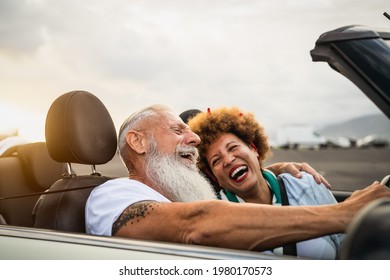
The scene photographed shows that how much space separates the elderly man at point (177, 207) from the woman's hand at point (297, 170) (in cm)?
62

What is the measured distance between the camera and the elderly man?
1832 mm

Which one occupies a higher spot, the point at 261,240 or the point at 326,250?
the point at 261,240

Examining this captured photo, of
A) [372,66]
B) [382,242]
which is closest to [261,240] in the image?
[382,242]

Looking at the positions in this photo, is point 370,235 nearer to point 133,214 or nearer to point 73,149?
point 133,214

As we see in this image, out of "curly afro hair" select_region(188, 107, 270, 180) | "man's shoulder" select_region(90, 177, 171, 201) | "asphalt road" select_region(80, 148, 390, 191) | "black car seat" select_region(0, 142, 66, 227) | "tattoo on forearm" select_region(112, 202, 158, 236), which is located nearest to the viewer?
"tattoo on forearm" select_region(112, 202, 158, 236)

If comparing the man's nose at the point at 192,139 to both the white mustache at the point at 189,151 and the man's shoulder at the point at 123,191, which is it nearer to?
the white mustache at the point at 189,151

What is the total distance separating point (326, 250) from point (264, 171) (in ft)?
2.79

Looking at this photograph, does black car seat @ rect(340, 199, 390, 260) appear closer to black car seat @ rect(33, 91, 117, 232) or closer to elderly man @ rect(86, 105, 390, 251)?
elderly man @ rect(86, 105, 390, 251)

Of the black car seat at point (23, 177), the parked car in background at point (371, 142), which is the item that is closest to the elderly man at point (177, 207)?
the black car seat at point (23, 177)

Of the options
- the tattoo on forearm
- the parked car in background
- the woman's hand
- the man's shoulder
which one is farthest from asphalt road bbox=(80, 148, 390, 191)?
the parked car in background

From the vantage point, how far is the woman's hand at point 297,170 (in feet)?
10.1

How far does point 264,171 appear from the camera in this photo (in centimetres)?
315

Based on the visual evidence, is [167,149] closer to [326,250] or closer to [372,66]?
[326,250]
